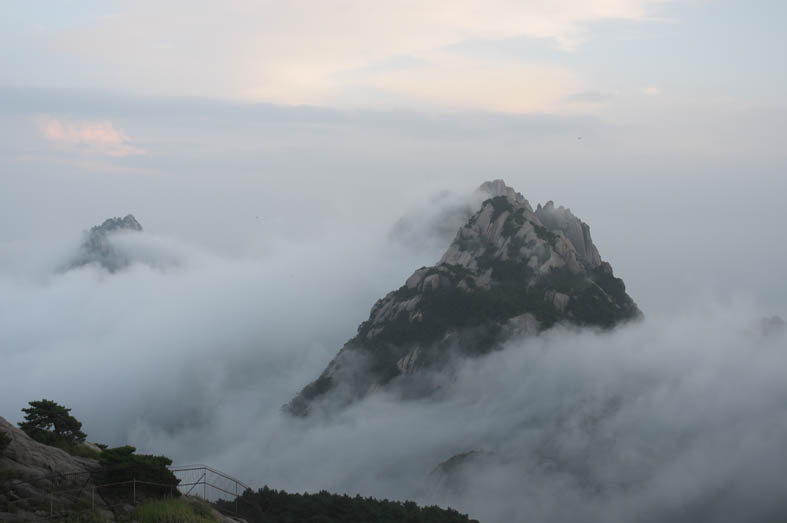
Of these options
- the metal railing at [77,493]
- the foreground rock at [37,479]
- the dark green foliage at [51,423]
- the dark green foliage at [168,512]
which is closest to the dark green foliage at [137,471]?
the metal railing at [77,493]

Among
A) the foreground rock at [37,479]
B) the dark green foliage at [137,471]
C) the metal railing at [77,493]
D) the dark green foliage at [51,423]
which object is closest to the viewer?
the foreground rock at [37,479]

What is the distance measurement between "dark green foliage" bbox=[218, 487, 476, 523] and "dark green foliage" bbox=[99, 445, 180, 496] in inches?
1059

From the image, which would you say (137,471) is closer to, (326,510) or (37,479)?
(37,479)

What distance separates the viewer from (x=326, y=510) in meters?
91.2

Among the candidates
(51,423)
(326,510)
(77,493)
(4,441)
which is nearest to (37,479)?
(77,493)

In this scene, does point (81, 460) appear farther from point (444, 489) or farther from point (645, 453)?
point (645, 453)

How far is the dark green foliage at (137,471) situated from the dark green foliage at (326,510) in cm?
2691

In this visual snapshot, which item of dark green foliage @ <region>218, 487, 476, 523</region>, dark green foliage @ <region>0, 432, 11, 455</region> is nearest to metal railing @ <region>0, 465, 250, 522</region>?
dark green foliage @ <region>0, 432, 11, 455</region>

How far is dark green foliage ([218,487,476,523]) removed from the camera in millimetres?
82938

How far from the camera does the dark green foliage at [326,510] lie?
82938 millimetres

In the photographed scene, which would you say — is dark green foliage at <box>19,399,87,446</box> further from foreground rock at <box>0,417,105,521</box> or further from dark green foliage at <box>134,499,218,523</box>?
dark green foliage at <box>134,499,218,523</box>

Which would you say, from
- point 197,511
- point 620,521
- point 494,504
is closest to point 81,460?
point 197,511

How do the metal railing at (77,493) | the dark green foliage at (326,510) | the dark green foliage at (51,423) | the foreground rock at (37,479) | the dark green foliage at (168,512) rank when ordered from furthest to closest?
the dark green foliage at (326,510)
the dark green foliage at (51,423)
the dark green foliage at (168,512)
the metal railing at (77,493)
the foreground rock at (37,479)

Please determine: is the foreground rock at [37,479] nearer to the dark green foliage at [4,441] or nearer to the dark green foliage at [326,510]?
the dark green foliage at [4,441]
